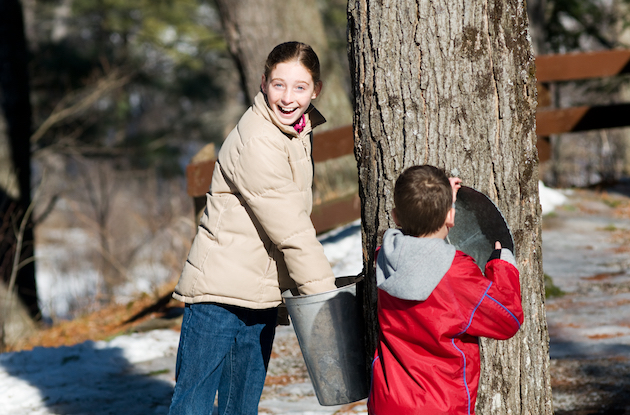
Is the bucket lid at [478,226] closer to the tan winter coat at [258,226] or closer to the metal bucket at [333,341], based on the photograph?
the metal bucket at [333,341]

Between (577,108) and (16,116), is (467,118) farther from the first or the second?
(16,116)

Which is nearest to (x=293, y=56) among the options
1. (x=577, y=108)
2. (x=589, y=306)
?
(x=589, y=306)

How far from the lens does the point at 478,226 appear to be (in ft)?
7.23

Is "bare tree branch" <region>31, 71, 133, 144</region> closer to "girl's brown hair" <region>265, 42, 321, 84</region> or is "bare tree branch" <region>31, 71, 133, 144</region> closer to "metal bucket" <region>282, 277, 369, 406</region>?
"girl's brown hair" <region>265, 42, 321, 84</region>

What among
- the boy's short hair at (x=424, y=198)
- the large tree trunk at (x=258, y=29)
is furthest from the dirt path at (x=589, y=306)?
the large tree trunk at (x=258, y=29)

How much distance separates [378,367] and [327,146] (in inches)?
143

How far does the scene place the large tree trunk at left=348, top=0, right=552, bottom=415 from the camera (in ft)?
6.86

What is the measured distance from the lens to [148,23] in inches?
680

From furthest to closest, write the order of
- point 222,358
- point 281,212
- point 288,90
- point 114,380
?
1. point 114,380
2. point 222,358
3. point 288,90
4. point 281,212

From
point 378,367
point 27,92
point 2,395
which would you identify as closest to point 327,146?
point 2,395

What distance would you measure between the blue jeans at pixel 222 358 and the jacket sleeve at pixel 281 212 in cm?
36

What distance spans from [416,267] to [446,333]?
229 millimetres


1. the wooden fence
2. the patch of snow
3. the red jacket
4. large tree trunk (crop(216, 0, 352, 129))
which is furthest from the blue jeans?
the patch of snow

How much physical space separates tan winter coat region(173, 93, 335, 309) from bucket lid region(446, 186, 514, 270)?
0.54 metres
